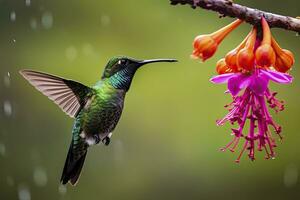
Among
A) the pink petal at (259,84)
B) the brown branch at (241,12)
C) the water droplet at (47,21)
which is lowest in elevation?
the water droplet at (47,21)

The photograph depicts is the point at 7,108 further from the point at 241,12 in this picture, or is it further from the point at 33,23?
the point at 241,12

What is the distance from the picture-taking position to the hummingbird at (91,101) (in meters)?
1.89

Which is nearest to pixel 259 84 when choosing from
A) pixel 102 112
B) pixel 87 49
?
pixel 102 112

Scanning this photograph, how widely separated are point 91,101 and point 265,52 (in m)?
0.83

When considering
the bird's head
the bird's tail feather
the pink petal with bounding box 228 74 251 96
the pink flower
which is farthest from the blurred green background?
the pink petal with bounding box 228 74 251 96

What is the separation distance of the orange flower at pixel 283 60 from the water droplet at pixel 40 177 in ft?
8.72

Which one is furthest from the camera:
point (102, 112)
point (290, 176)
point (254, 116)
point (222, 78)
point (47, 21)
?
point (47, 21)

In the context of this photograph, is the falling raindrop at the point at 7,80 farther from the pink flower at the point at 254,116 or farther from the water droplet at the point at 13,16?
the pink flower at the point at 254,116

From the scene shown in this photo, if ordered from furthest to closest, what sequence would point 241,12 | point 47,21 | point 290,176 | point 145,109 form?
point 47,21, point 290,176, point 145,109, point 241,12

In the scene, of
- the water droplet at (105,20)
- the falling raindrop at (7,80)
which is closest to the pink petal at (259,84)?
the water droplet at (105,20)

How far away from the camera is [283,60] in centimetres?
138

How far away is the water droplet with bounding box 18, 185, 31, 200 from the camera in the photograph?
404cm

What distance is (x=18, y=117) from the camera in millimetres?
3867

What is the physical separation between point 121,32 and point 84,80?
16.1 inches
